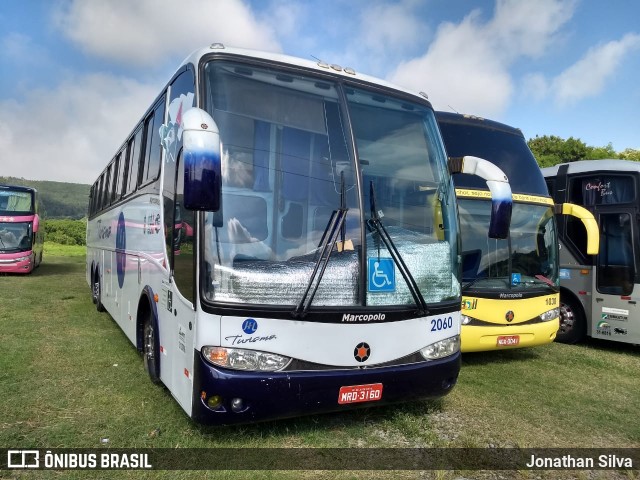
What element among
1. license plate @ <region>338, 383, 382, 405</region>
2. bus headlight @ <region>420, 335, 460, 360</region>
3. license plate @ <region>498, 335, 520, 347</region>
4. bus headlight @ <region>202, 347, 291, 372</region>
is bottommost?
license plate @ <region>498, 335, 520, 347</region>

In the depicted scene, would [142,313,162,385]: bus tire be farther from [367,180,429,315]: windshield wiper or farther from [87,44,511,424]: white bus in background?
[367,180,429,315]: windshield wiper

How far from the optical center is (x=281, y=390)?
12.8 feet

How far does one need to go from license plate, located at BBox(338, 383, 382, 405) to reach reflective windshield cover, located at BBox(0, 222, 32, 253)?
18.4 m

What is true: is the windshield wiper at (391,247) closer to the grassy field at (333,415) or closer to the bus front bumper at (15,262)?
the grassy field at (333,415)

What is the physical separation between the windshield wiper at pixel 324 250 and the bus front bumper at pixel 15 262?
1838 centimetres

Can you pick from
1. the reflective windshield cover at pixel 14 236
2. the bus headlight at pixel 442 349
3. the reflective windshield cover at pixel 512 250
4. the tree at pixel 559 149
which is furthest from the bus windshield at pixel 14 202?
the tree at pixel 559 149

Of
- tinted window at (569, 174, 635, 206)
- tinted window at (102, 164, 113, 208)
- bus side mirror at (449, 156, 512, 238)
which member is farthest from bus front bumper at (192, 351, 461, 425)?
tinted window at (102, 164, 113, 208)

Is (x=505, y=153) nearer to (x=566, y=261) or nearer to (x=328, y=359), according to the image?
(x=566, y=261)

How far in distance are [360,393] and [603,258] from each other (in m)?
6.34

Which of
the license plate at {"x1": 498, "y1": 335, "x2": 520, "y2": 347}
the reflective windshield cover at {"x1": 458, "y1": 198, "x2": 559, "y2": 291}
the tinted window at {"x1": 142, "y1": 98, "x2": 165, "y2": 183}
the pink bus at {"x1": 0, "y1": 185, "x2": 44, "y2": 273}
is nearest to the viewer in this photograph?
the tinted window at {"x1": 142, "y1": 98, "x2": 165, "y2": 183}

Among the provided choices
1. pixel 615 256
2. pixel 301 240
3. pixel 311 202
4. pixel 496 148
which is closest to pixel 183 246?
pixel 301 240

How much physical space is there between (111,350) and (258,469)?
427 centimetres

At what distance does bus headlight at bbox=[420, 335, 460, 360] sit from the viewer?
456 cm

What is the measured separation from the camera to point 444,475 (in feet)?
12.9
